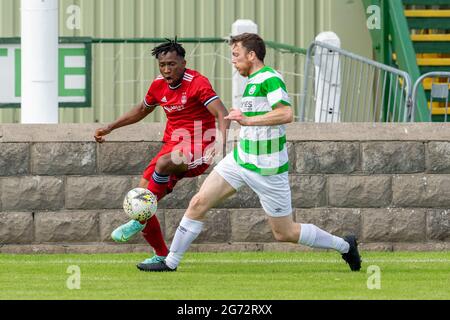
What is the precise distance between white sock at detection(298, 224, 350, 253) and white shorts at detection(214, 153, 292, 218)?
0.22 m

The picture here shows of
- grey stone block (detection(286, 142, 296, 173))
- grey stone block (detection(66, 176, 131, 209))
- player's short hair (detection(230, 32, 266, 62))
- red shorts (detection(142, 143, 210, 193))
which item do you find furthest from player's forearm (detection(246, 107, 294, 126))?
grey stone block (detection(66, 176, 131, 209))

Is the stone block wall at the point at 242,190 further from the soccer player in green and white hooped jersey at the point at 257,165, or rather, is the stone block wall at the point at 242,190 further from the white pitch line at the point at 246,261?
the soccer player in green and white hooped jersey at the point at 257,165

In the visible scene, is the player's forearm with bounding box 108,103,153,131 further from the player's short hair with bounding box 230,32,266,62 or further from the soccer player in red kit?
the player's short hair with bounding box 230,32,266,62

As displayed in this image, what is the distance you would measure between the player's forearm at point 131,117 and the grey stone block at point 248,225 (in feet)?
5.79

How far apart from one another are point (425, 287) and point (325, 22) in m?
9.37

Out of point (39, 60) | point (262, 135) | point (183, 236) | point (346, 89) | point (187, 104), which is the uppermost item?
point (39, 60)

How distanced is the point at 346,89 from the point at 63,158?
3.16 meters

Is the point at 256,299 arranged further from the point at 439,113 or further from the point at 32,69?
the point at 439,113

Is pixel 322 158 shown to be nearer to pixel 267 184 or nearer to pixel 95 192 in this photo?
pixel 95 192

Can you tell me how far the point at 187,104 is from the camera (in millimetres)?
13469

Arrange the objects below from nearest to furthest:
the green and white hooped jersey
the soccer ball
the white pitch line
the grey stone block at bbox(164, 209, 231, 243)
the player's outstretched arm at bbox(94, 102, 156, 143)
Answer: the green and white hooped jersey
the soccer ball
the player's outstretched arm at bbox(94, 102, 156, 143)
the white pitch line
the grey stone block at bbox(164, 209, 231, 243)

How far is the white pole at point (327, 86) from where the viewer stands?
16328mm

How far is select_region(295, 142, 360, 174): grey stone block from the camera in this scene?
49.7 ft

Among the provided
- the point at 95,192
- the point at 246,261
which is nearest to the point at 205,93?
the point at 246,261
